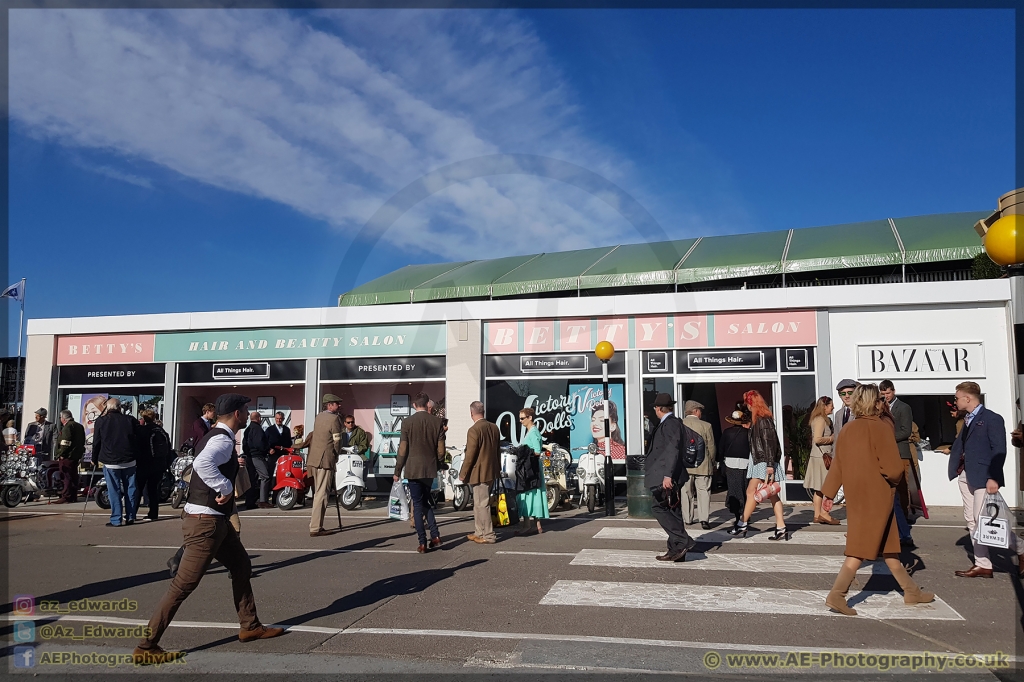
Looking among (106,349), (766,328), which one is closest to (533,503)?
(766,328)

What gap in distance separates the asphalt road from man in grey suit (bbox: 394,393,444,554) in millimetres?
398

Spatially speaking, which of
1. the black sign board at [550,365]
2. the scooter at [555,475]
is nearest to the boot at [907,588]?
the scooter at [555,475]

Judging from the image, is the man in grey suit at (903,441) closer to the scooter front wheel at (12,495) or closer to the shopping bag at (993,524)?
the shopping bag at (993,524)

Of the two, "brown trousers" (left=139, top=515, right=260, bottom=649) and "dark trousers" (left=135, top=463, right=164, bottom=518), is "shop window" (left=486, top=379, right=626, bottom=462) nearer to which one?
"dark trousers" (left=135, top=463, right=164, bottom=518)

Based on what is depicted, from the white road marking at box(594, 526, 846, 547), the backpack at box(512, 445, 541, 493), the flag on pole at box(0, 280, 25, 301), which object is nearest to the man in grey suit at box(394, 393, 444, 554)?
the backpack at box(512, 445, 541, 493)

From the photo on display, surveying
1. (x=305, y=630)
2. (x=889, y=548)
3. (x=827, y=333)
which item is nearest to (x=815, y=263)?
(x=827, y=333)

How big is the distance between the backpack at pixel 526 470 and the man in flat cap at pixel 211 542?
5.65m

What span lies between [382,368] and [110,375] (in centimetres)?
745

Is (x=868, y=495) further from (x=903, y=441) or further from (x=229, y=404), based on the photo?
(x=229, y=404)

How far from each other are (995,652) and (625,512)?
8406mm

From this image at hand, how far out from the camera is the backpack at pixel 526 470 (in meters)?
10.9

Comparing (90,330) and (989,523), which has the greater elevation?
(90,330)

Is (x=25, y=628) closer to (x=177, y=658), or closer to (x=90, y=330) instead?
(x=177, y=658)

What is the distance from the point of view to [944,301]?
14.5 meters
